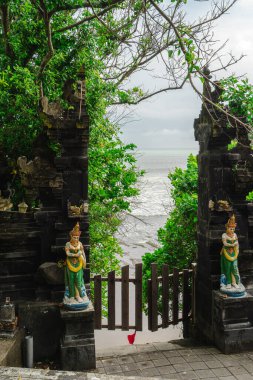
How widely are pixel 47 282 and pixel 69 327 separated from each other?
0.84 metres

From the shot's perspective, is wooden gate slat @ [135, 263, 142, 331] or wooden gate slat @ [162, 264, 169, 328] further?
wooden gate slat @ [162, 264, 169, 328]

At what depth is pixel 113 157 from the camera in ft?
36.4

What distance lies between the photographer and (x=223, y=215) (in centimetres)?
764

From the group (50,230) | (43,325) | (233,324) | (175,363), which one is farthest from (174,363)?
(50,230)

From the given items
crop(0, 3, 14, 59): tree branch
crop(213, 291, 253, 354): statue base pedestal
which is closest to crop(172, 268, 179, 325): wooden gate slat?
crop(213, 291, 253, 354): statue base pedestal

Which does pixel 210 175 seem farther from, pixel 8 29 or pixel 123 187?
pixel 8 29

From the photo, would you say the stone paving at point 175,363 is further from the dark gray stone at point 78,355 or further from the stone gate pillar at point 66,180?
the stone gate pillar at point 66,180

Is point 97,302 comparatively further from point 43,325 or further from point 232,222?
point 232,222

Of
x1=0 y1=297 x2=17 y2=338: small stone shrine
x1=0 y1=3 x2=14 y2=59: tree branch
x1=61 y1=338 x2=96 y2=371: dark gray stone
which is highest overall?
x1=0 y1=3 x2=14 y2=59: tree branch

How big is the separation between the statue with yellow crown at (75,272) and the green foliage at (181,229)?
395cm

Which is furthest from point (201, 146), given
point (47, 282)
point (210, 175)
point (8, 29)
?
point (8, 29)

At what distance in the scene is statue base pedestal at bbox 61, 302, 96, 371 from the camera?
6582 millimetres

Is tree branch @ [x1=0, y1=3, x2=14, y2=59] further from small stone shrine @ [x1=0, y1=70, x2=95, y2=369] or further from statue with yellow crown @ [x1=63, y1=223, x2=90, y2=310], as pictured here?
statue with yellow crown @ [x1=63, y1=223, x2=90, y2=310]

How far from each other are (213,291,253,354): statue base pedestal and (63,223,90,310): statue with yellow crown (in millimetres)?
2436
